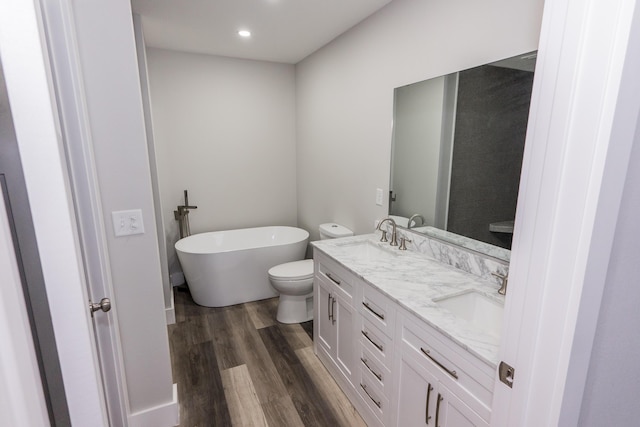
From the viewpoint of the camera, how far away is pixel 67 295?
28.0 inches

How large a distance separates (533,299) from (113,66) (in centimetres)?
174

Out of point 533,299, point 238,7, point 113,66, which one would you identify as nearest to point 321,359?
point 533,299

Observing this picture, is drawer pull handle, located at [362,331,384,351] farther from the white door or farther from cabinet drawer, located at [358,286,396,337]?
the white door

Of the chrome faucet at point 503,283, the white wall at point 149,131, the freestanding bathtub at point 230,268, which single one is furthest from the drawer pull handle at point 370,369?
the white wall at point 149,131

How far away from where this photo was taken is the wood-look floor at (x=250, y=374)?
1.88 metres

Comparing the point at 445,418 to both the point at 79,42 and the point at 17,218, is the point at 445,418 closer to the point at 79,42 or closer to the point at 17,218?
the point at 17,218

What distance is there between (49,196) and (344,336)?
5.53ft

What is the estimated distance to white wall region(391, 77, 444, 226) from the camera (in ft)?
6.49

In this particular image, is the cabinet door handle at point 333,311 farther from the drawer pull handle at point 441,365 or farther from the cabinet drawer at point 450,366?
the drawer pull handle at point 441,365

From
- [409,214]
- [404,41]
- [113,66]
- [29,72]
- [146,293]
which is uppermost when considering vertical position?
[404,41]

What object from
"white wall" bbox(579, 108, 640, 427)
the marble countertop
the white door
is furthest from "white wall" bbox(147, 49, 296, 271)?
"white wall" bbox(579, 108, 640, 427)

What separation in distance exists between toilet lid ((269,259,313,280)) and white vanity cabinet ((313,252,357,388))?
1.40 feet

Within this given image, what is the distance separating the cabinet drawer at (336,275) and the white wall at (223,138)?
1.94m

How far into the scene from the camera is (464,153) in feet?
5.96
